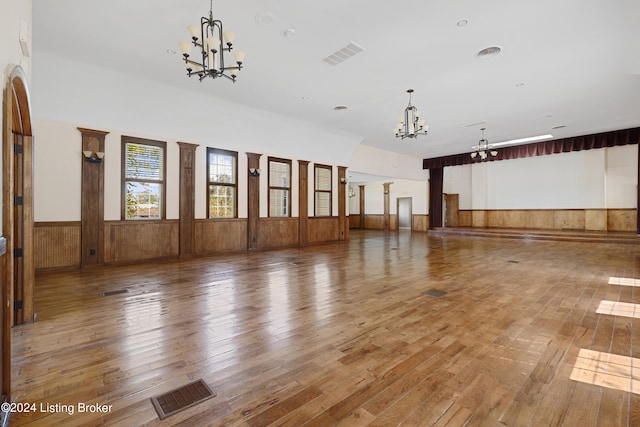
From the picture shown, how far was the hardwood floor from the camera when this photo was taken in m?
1.65

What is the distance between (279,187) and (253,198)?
1.02 metres

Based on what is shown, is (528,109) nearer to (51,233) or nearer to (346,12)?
(346,12)

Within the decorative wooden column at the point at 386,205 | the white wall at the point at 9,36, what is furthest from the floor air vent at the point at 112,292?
the decorative wooden column at the point at 386,205

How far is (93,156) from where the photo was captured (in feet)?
18.9

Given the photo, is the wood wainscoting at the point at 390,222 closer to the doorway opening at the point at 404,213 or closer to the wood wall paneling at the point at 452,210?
the doorway opening at the point at 404,213

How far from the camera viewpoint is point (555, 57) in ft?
16.8

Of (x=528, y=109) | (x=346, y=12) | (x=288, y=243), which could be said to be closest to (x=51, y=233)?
(x=288, y=243)

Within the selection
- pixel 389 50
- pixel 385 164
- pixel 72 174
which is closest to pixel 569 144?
pixel 385 164

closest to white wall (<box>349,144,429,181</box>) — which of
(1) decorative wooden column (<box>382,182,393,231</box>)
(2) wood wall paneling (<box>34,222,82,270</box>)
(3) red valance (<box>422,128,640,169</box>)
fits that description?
(3) red valance (<box>422,128,640,169</box>)

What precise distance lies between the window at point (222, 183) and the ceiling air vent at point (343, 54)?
381 centimetres

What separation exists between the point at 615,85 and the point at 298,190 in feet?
26.0

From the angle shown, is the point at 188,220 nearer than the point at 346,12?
No

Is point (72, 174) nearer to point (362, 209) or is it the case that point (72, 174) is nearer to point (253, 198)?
point (253, 198)

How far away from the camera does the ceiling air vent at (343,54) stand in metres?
4.74
